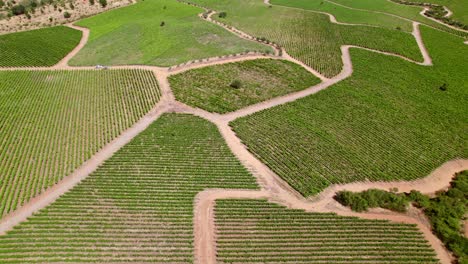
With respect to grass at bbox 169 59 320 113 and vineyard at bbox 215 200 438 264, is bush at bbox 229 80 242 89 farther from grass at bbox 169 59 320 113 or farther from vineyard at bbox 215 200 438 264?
vineyard at bbox 215 200 438 264

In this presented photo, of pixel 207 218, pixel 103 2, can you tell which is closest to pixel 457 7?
pixel 103 2

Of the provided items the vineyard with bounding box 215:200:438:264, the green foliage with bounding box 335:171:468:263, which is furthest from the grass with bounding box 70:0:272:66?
the green foliage with bounding box 335:171:468:263

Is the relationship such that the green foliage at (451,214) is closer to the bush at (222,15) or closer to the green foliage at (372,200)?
the green foliage at (372,200)

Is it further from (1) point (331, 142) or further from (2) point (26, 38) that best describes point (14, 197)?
(2) point (26, 38)

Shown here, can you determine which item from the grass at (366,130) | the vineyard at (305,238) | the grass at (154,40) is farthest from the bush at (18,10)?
the vineyard at (305,238)

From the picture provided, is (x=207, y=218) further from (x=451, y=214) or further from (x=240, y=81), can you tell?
(x=240, y=81)

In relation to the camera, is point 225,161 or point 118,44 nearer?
point 225,161

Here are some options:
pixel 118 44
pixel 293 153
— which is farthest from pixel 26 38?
pixel 293 153
